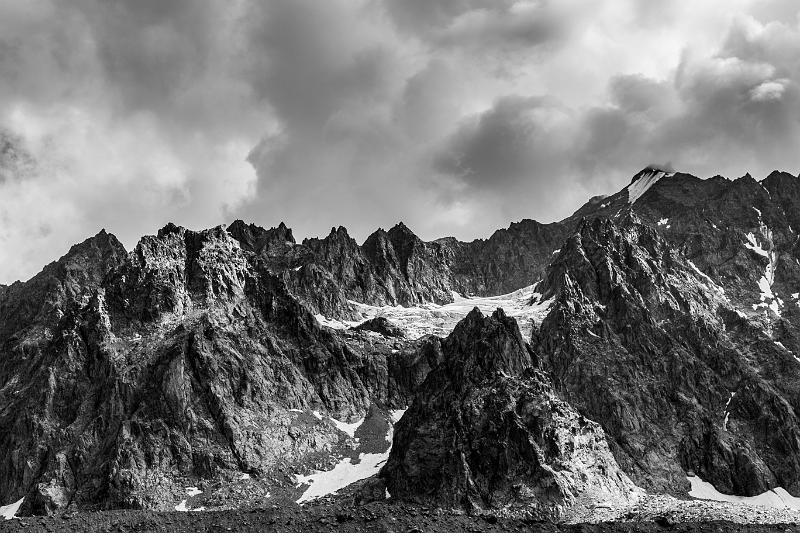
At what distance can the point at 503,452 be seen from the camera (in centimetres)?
16188

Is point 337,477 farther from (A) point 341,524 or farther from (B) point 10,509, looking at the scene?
(B) point 10,509

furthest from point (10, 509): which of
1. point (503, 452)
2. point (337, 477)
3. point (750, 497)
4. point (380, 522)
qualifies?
point (750, 497)

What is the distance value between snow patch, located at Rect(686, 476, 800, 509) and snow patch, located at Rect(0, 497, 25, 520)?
14852cm

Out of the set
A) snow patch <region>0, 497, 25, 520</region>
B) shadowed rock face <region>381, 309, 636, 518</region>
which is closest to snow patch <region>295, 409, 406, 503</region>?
shadowed rock face <region>381, 309, 636, 518</region>

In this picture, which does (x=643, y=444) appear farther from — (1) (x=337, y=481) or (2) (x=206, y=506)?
(2) (x=206, y=506)

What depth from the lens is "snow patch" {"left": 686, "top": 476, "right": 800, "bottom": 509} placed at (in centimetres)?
17912

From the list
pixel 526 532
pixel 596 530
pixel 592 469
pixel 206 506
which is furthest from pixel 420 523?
pixel 206 506

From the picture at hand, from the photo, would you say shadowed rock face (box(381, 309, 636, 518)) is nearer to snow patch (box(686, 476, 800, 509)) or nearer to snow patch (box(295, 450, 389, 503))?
snow patch (box(295, 450, 389, 503))

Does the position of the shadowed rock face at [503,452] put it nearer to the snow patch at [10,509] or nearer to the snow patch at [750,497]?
the snow patch at [750,497]

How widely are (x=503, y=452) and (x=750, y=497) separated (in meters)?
62.8

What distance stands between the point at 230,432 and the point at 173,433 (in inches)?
504

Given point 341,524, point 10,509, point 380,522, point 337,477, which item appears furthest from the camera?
point 337,477

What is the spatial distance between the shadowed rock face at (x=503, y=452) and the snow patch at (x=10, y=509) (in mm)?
85025

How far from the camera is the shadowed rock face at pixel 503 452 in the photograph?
154500 mm
